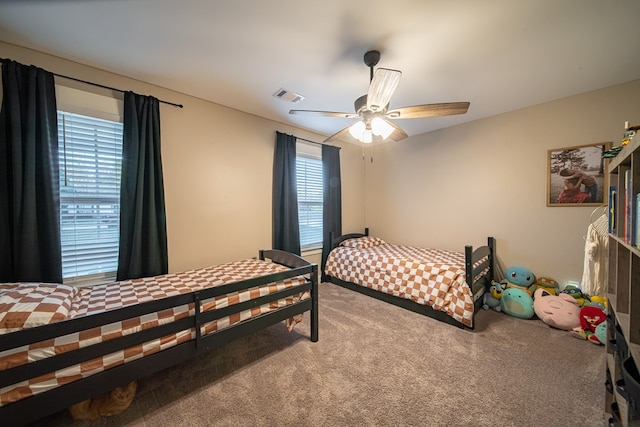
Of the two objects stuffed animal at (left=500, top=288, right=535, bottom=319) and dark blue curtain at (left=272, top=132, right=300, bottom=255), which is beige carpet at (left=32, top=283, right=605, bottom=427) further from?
dark blue curtain at (left=272, top=132, right=300, bottom=255)

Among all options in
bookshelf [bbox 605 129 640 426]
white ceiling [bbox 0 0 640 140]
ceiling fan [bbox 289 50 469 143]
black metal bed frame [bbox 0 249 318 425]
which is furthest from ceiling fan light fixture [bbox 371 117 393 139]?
black metal bed frame [bbox 0 249 318 425]

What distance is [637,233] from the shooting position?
2.75ft

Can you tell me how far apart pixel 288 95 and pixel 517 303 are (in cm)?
334

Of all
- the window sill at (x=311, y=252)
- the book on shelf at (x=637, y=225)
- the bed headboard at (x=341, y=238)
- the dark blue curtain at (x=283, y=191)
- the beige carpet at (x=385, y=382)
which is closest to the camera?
the book on shelf at (x=637, y=225)

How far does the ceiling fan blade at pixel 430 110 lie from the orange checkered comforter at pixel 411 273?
154 cm

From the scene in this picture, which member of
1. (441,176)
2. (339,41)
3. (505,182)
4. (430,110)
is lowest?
(505,182)

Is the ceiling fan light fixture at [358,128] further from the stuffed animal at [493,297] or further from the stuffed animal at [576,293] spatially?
the stuffed animal at [576,293]

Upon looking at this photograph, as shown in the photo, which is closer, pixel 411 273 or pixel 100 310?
pixel 100 310

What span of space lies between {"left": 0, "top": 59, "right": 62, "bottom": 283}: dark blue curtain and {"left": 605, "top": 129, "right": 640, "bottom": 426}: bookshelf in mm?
3220

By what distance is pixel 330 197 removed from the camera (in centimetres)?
381

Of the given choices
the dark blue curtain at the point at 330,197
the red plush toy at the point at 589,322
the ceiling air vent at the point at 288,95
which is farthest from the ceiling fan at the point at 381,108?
the red plush toy at the point at 589,322

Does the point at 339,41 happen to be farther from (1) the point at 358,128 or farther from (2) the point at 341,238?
(2) the point at 341,238

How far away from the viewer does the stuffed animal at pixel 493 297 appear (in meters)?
2.64

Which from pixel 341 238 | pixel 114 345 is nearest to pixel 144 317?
pixel 114 345
